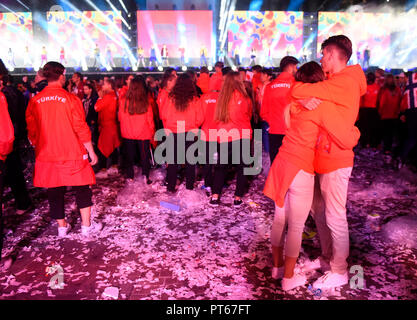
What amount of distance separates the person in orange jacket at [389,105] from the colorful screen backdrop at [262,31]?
11019mm

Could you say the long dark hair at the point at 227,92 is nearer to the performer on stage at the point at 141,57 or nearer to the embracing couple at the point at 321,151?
the embracing couple at the point at 321,151

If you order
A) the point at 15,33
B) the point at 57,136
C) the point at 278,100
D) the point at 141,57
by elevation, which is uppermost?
the point at 15,33

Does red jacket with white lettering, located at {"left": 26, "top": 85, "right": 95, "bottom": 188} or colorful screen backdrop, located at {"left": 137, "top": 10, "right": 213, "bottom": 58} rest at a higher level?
colorful screen backdrop, located at {"left": 137, "top": 10, "right": 213, "bottom": 58}

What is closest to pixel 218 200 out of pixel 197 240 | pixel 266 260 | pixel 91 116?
pixel 197 240

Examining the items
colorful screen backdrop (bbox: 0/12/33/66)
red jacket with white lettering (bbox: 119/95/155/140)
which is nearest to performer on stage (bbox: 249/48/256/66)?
colorful screen backdrop (bbox: 0/12/33/66)

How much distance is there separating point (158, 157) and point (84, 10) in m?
15.1

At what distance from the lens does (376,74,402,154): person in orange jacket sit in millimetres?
8070

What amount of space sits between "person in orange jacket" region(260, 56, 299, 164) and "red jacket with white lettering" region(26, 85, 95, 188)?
2470 mm

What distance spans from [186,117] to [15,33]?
18218mm

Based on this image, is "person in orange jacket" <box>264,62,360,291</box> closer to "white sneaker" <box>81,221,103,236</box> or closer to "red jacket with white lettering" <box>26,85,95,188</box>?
"red jacket with white lettering" <box>26,85,95,188</box>

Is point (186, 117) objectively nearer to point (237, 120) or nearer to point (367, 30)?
point (237, 120)

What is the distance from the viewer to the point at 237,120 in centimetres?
467

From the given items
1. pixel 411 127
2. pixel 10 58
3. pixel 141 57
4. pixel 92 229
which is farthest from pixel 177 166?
pixel 10 58

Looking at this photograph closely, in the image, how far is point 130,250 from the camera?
11.9ft
